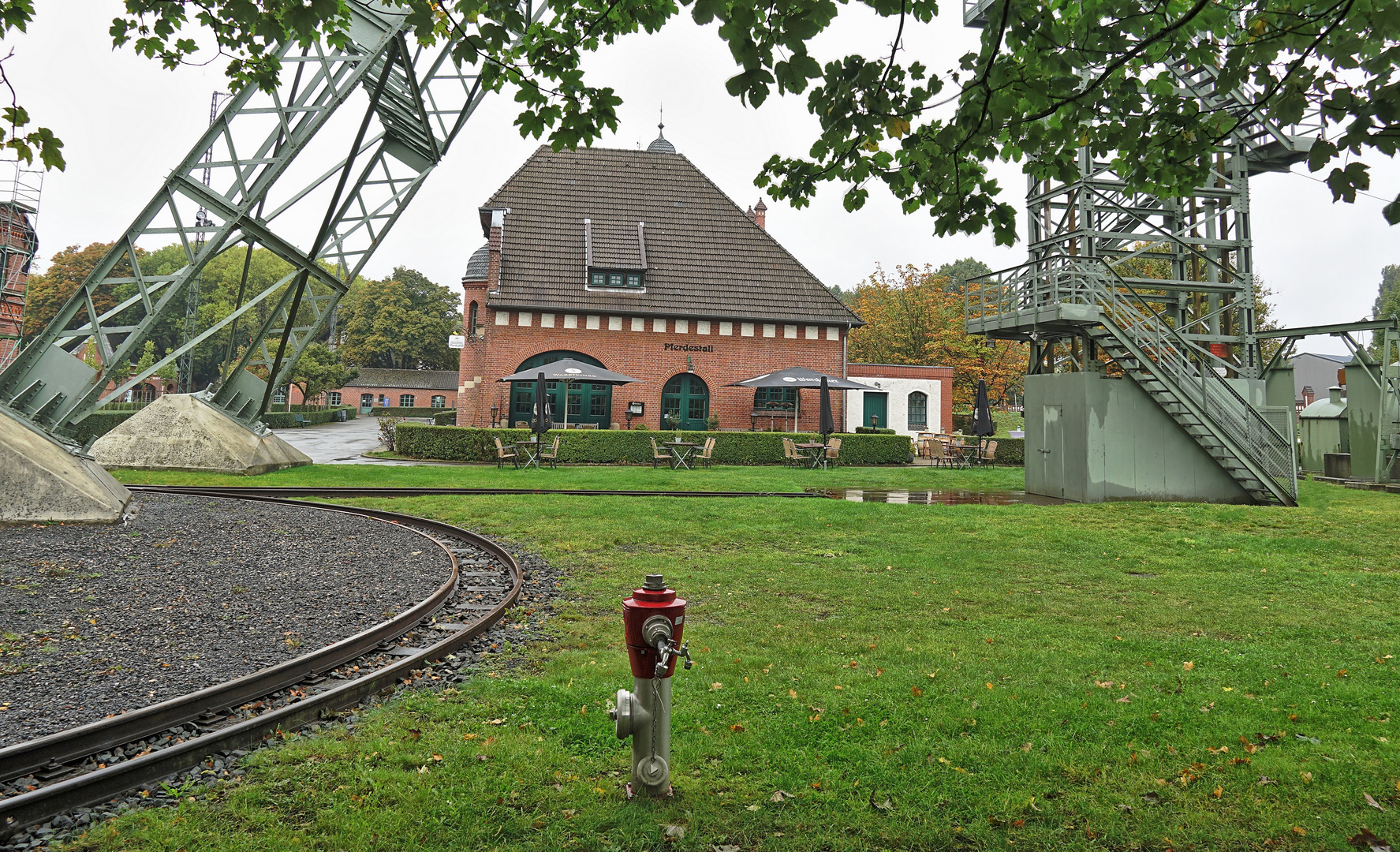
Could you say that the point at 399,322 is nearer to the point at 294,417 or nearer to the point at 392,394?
the point at 392,394

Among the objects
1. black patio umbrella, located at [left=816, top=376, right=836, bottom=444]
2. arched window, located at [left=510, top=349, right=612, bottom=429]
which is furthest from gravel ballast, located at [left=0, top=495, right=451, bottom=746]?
arched window, located at [left=510, top=349, right=612, bottom=429]

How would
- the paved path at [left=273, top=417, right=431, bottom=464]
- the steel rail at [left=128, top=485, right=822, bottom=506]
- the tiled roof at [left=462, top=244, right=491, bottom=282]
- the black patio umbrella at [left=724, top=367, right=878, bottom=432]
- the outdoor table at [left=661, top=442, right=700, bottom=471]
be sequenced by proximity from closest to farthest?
the steel rail at [left=128, top=485, right=822, bottom=506] < the outdoor table at [left=661, top=442, right=700, bottom=471] < the paved path at [left=273, top=417, right=431, bottom=464] < the black patio umbrella at [left=724, top=367, right=878, bottom=432] < the tiled roof at [left=462, top=244, right=491, bottom=282]

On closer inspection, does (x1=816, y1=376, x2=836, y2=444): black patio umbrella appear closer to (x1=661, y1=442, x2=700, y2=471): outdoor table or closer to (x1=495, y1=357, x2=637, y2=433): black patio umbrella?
(x1=661, y1=442, x2=700, y2=471): outdoor table

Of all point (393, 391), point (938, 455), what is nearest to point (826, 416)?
point (938, 455)

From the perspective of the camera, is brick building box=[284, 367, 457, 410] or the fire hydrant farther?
brick building box=[284, 367, 457, 410]

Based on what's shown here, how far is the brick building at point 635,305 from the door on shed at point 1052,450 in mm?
13022

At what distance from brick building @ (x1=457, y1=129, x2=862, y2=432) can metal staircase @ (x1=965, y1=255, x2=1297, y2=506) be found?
1440 centimetres

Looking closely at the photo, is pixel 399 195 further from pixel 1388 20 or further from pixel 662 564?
pixel 1388 20

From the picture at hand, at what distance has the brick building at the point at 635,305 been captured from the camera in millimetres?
A: 26844

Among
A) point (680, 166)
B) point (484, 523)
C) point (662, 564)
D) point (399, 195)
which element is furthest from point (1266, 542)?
point (680, 166)

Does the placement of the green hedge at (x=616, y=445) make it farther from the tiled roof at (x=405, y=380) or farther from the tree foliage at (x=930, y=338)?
the tiled roof at (x=405, y=380)

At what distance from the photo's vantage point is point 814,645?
525 cm

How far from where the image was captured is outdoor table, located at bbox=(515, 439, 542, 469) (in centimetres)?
2066

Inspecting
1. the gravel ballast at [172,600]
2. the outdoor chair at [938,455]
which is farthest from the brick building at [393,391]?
the gravel ballast at [172,600]
